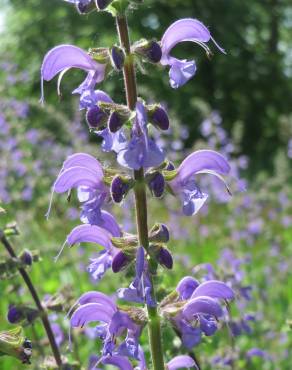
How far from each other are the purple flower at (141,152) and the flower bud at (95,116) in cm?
15

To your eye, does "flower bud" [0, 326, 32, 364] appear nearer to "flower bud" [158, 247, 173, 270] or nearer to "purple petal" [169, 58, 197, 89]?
"flower bud" [158, 247, 173, 270]

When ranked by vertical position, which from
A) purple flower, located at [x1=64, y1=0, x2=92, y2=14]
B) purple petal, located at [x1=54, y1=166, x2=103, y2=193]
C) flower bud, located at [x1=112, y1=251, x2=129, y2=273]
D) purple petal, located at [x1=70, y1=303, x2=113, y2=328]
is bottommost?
purple petal, located at [x1=70, y1=303, x2=113, y2=328]

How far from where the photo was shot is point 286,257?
6203 mm

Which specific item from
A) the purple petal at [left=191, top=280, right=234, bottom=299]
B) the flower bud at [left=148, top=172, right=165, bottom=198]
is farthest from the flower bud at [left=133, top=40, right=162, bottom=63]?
the purple petal at [left=191, top=280, right=234, bottom=299]

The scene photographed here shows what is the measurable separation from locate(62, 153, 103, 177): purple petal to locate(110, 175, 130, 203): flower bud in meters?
0.11

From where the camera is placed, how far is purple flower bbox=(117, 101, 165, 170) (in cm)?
172

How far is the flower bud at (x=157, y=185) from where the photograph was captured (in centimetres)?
185

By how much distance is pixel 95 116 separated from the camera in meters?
1.85

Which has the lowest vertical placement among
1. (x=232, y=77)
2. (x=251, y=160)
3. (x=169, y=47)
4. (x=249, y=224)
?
(x=169, y=47)

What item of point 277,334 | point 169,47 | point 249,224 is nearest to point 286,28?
point 249,224

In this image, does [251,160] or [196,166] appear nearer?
[196,166]

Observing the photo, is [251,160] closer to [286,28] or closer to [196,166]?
[286,28]

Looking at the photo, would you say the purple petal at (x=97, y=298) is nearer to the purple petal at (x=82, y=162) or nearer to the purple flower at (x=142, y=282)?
the purple flower at (x=142, y=282)

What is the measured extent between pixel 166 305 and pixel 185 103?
1969cm
